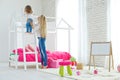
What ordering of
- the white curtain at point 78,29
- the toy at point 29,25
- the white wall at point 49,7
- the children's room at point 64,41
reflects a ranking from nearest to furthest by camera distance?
1. the children's room at point 64,41
2. the toy at point 29,25
3. the white curtain at point 78,29
4. the white wall at point 49,7

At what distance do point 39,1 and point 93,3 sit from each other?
9.34 ft

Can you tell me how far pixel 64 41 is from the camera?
6.76m

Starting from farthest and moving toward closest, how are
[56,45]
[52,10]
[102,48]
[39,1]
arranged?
1. [39,1]
2. [52,10]
3. [56,45]
4. [102,48]

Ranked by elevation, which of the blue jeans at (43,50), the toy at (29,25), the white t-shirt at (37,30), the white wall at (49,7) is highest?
the white wall at (49,7)

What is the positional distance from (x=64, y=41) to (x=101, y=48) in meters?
2.49

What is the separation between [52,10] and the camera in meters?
7.66

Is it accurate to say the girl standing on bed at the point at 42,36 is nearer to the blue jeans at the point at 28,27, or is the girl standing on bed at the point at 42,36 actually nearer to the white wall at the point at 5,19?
the blue jeans at the point at 28,27

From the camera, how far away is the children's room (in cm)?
408

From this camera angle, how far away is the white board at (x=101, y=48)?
14.0 feet

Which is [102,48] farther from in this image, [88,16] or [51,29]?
[51,29]

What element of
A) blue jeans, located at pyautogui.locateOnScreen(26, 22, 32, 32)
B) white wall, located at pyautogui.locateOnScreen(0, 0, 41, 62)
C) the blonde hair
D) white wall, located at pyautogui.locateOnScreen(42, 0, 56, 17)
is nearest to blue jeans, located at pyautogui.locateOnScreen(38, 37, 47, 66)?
the blonde hair

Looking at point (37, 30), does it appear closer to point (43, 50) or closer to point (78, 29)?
point (43, 50)

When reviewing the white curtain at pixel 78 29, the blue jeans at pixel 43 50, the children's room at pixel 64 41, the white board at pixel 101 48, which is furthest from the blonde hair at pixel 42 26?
the white curtain at pixel 78 29

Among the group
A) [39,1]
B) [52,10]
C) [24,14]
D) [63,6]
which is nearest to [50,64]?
[24,14]
